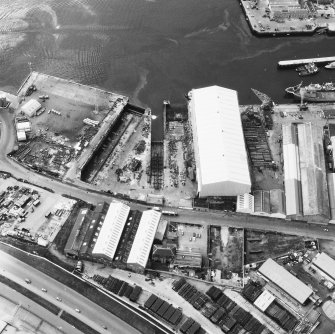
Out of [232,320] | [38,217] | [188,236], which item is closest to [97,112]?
[38,217]

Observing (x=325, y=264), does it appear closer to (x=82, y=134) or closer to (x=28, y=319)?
(x=28, y=319)

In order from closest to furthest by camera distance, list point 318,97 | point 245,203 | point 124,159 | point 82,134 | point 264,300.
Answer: point 264,300 → point 245,203 → point 124,159 → point 82,134 → point 318,97

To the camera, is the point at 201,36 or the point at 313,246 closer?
the point at 313,246

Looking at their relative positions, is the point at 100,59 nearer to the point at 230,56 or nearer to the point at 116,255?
the point at 230,56

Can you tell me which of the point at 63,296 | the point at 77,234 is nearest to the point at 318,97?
the point at 77,234

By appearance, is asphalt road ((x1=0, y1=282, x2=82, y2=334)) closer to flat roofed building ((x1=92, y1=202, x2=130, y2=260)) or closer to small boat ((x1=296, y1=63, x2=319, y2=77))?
flat roofed building ((x1=92, y1=202, x2=130, y2=260))

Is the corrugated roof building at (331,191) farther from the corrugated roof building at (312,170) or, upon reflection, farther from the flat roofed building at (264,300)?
the flat roofed building at (264,300)

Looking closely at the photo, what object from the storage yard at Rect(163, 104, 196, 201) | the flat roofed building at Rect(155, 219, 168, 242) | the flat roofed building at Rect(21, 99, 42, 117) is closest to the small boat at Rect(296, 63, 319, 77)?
the storage yard at Rect(163, 104, 196, 201)
